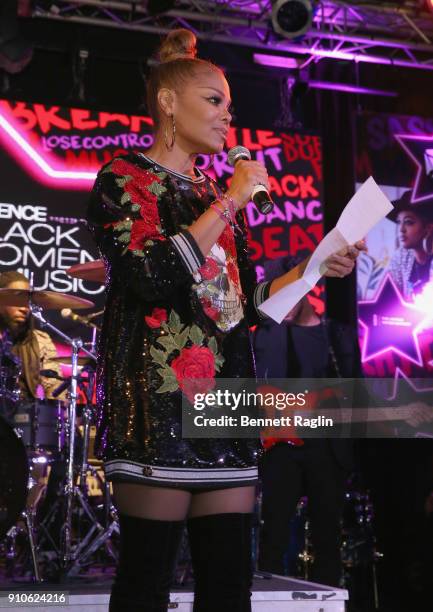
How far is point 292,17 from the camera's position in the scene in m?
5.86

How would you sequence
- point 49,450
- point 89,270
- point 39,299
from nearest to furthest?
point 89,270
point 39,299
point 49,450

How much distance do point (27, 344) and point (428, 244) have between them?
3082 mm

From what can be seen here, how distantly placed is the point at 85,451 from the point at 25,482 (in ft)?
3.28

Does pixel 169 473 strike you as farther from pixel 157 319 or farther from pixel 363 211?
pixel 363 211

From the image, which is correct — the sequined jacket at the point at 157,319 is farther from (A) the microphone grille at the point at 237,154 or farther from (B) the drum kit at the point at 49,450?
(B) the drum kit at the point at 49,450

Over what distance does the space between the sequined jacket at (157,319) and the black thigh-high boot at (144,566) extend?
11 centimetres

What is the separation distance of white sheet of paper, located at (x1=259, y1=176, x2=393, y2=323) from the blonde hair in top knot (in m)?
0.40

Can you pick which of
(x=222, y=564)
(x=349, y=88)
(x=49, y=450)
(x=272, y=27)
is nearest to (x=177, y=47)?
(x=222, y=564)

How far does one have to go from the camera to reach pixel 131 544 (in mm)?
1515

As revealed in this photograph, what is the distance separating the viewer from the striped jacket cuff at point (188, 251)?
1.57 meters

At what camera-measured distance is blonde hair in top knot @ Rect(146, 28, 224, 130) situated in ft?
5.82

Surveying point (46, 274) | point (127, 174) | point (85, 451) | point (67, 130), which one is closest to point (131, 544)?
point (127, 174)

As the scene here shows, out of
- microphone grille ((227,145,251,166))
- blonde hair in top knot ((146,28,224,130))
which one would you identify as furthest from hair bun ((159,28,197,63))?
microphone grille ((227,145,251,166))

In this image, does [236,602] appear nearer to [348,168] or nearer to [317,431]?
[317,431]
